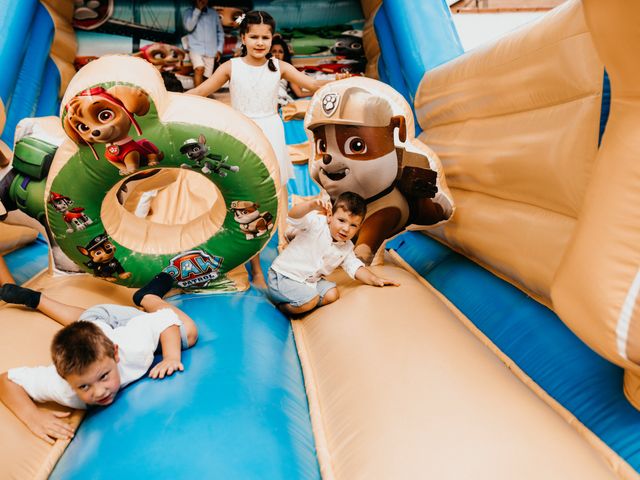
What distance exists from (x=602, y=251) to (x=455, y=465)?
1.23ft

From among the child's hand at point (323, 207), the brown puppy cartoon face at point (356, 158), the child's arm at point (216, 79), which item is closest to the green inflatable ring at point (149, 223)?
the child's hand at point (323, 207)

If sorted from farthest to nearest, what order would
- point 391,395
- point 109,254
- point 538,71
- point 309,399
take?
point 109,254 → point 538,71 → point 309,399 → point 391,395

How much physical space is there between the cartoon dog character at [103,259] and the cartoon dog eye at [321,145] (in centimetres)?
66

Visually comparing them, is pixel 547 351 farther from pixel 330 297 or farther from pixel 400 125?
pixel 400 125

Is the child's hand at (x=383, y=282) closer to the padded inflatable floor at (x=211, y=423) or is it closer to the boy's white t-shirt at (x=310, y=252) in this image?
the boy's white t-shirt at (x=310, y=252)

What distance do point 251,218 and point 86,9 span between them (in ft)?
6.55

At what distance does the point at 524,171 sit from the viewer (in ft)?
4.17

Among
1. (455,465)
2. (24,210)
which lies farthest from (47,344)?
Result: (455,465)

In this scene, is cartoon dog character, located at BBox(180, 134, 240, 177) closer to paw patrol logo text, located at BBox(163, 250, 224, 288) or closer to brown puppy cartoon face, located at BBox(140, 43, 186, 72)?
paw patrol logo text, located at BBox(163, 250, 224, 288)

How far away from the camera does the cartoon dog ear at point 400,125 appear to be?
5.08 ft

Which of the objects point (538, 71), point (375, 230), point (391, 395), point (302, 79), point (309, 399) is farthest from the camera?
point (302, 79)

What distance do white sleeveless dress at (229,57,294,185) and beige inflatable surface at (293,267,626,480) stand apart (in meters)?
0.77

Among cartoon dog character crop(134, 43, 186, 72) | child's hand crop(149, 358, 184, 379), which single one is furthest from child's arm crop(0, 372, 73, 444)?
cartoon dog character crop(134, 43, 186, 72)

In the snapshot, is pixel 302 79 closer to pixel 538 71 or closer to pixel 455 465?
pixel 538 71
